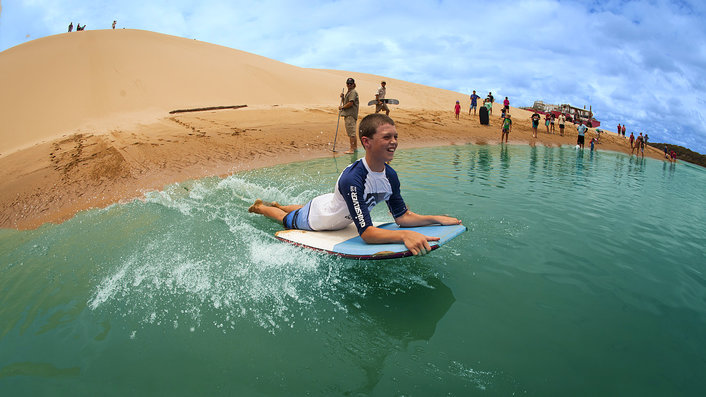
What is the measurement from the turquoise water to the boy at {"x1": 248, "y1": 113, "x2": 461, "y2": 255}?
476 millimetres

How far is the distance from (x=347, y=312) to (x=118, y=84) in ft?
63.2

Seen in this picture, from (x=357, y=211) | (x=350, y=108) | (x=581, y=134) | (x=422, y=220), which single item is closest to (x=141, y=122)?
(x=350, y=108)

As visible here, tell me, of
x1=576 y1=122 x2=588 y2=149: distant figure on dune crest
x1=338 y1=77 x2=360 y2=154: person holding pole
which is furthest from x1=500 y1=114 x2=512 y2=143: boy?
x1=338 y1=77 x2=360 y2=154: person holding pole

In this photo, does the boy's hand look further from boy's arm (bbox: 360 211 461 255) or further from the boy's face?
the boy's face

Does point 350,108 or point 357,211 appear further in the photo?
point 350,108

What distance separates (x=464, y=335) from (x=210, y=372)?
179 centimetres

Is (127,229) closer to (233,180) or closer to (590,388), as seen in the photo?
(233,180)

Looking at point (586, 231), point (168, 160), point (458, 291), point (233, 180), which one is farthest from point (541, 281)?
point (168, 160)

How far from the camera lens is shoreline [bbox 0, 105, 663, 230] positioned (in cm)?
714

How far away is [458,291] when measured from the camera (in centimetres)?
338

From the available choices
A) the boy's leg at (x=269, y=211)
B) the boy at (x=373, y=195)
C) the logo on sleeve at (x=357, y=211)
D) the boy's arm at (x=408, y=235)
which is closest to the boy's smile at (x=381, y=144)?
the boy at (x=373, y=195)

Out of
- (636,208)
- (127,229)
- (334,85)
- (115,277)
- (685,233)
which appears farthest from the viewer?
(334,85)

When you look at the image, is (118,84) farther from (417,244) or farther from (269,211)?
(417,244)

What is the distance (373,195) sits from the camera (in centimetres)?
354
